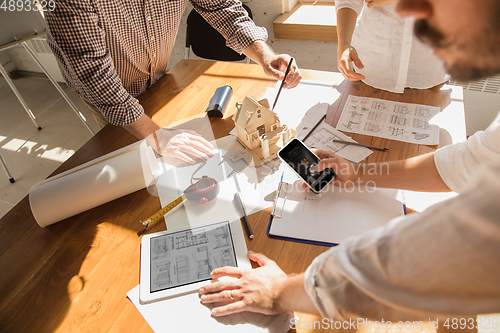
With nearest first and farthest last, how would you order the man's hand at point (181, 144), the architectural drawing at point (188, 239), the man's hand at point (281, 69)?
the architectural drawing at point (188, 239) → the man's hand at point (181, 144) → the man's hand at point (281, 69)

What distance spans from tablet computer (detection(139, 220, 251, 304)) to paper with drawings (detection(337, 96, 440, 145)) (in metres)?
0.66

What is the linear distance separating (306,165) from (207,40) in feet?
5.62

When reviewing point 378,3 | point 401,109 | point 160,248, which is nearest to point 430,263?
point 160,248

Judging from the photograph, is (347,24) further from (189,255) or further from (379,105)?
(189,255)

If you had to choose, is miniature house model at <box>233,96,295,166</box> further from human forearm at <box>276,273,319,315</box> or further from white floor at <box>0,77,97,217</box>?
white floor at <box>0,77,97,217</box>

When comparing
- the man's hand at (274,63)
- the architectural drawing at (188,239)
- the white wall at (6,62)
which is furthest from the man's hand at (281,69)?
the white wall at (6,62)

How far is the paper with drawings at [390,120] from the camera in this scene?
1061mm

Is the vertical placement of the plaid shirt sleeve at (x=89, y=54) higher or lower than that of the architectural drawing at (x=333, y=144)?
higher

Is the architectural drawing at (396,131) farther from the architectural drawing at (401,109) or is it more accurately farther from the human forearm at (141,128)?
the human forearm at (141,128)

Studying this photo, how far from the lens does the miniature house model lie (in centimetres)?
101

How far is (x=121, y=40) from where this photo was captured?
1197mm

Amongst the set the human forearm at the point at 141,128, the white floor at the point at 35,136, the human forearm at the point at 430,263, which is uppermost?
the human forearm at the point at 430,263

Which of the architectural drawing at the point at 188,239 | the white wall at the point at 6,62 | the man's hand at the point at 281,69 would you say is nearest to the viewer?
the architectural drawing at the point at 188,239

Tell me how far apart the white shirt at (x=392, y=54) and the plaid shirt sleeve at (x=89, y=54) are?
3.57ft
